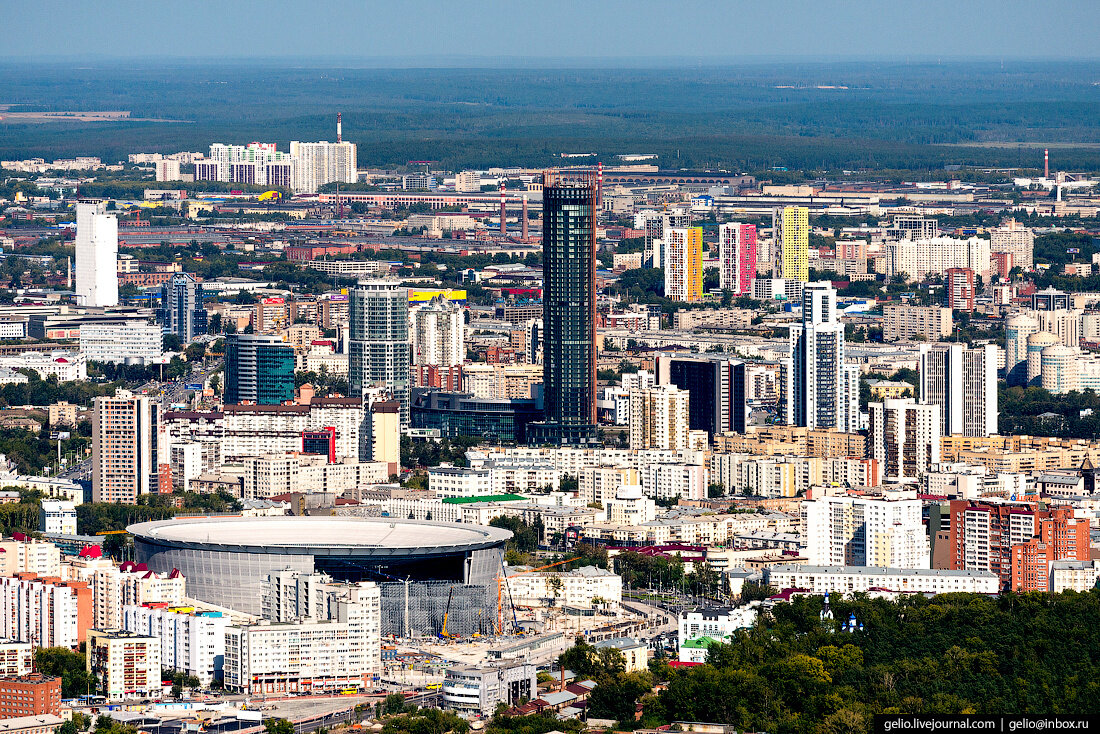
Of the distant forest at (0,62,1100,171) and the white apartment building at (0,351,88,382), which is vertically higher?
the distant forest at (0,62,1100,171)

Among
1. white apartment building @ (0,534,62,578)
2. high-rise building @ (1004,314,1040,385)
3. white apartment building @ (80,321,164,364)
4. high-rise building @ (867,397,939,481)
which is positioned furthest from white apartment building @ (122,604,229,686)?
high-rise building @ (1004,314,1040,385)

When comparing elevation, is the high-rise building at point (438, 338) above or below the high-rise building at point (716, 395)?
above

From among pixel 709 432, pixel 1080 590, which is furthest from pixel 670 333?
pixel 1080 590

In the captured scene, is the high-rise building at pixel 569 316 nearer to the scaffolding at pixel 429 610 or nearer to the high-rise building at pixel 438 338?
the high-rise building at pixel 438 338

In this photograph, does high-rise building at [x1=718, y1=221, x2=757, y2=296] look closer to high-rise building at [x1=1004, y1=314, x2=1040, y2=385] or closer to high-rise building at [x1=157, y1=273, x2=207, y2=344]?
high-rise building at [x1=1004, y1=314, x2=1040, y2=385]

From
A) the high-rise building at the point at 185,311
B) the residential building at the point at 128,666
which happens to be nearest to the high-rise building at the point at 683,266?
the high-rise building at the point at 185,311

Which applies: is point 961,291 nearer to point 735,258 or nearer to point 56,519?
point 735,258
